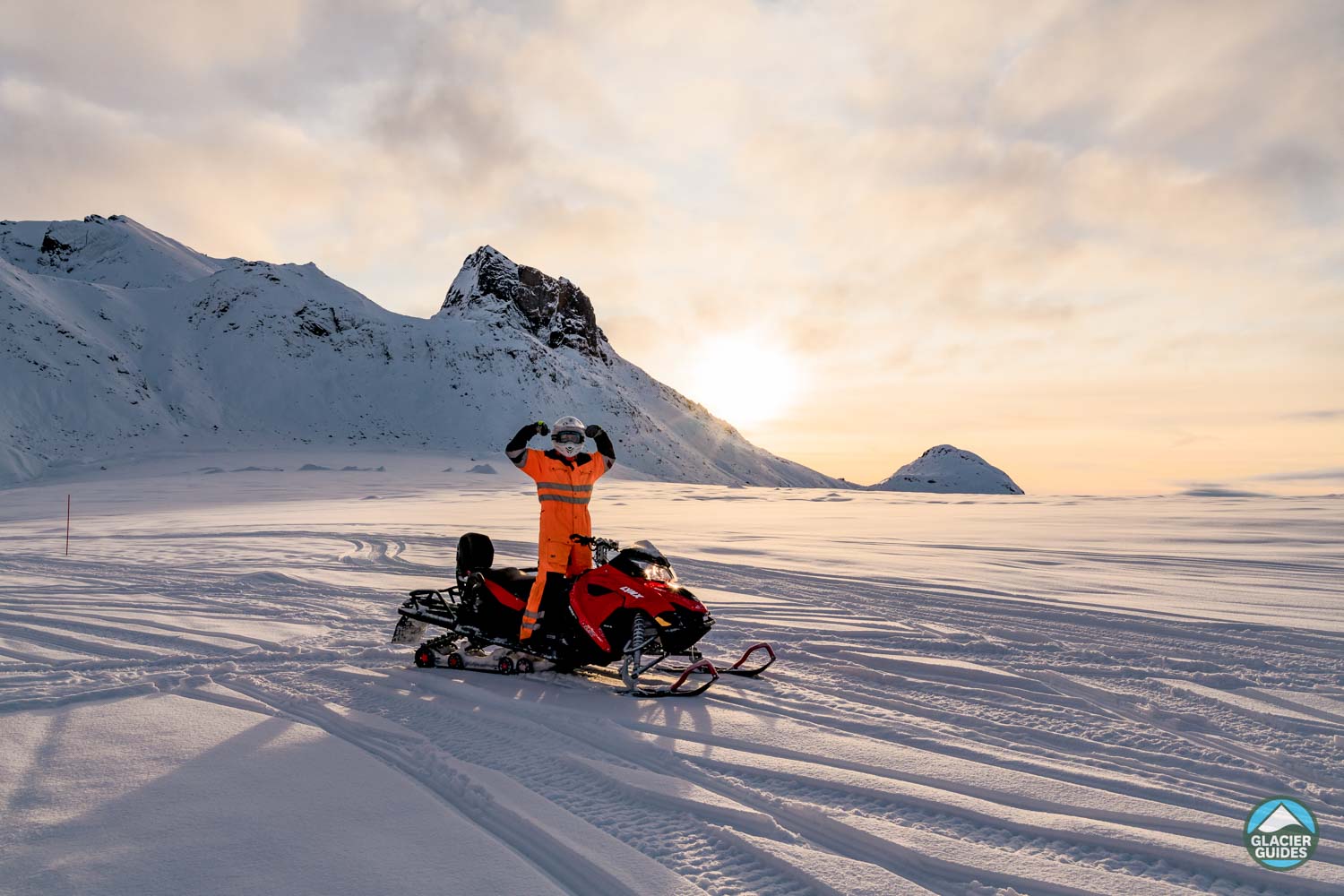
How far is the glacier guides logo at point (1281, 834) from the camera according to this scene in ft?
10.4

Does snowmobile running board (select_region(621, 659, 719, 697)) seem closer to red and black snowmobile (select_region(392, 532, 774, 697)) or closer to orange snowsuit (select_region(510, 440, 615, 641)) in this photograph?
red and black snowmobile (select_region(392, 532, 774, 697))

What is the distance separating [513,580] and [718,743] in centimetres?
281

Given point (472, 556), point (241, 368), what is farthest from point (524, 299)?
point (472, 556)

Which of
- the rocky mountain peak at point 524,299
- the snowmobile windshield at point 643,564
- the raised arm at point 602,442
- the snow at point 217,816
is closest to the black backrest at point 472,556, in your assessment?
the raised arm at point 602,442

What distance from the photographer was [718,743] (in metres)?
4.55

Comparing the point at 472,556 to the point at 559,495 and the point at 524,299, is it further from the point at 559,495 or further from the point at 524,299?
the point at 524,299

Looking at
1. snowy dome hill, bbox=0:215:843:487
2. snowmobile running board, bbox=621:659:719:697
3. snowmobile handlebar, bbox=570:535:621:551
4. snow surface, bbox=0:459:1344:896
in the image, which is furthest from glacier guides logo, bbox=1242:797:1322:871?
snowy dome hill, bbox=0:215:843:487

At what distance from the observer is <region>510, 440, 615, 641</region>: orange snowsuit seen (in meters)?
6.16

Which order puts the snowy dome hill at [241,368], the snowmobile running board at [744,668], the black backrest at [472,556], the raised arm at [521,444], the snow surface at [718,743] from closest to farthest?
the snow surface at [718,743] → the snowmobile running board at [744,668] → the raised arm at [521,444] → the black backrest at [472,556] → the snowy dome hill at [241,368]

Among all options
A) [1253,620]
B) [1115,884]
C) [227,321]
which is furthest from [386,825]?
[227,321]

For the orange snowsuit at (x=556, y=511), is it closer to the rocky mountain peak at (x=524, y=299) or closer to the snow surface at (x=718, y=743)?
the snow surface at (x=718, y=743)

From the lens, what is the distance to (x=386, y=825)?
3479 millimetres

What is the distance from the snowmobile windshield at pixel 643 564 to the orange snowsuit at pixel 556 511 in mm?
503

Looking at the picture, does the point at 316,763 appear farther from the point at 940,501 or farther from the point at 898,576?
the point at 940,501
